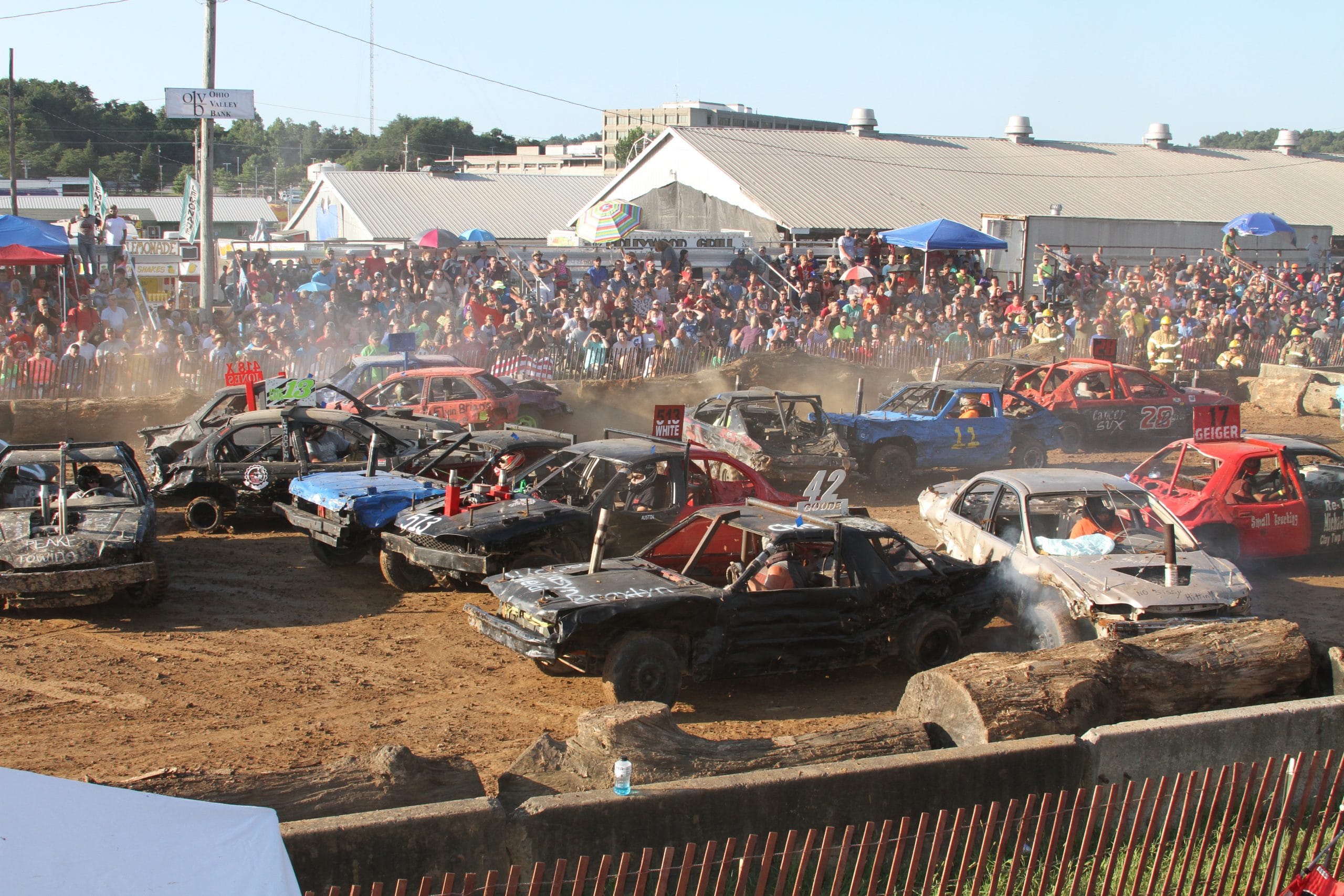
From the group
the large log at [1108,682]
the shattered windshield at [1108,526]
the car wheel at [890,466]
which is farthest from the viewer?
the car wheel at [890,466]

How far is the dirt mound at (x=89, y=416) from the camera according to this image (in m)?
18.6

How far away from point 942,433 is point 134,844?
1419 cm

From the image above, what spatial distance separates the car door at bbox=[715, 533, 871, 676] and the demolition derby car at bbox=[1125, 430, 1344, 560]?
4795mm

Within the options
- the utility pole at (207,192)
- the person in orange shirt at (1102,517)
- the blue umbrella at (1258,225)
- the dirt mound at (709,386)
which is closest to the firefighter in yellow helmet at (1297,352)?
the blue umbrella at (1258,225)

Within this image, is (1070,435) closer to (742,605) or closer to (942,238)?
(942,238)

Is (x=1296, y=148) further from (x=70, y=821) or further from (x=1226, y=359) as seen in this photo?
(x=70, y=821)

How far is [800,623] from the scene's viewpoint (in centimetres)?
866

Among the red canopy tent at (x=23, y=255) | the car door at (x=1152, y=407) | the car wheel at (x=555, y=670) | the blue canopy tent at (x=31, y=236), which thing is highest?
the blue canopy tent at (x=31, y=236)

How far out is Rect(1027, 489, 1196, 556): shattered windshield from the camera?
32.8 ft

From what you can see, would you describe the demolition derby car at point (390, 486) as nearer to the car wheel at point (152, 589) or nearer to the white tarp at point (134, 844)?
the car wheel at point (152, 589)

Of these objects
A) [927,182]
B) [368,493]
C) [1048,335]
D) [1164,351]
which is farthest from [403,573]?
[927,182]

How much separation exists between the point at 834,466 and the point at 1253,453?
16.5ft

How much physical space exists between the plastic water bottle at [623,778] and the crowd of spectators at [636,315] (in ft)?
48.0

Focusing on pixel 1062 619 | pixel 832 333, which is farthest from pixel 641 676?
pixel 832 333
